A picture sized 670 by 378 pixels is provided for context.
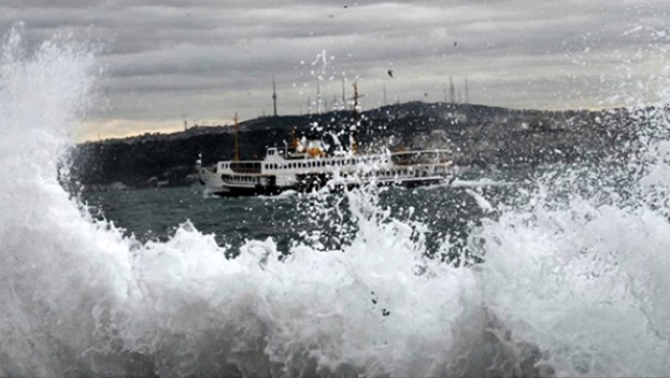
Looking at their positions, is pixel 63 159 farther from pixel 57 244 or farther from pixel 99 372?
pixel 99 372

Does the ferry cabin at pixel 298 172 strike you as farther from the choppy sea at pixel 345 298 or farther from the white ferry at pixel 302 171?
the choppy sea at pixel 345 298

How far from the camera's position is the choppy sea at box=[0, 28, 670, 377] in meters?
10.1

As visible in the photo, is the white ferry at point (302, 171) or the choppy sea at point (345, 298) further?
the white ferry at point (302, 171)

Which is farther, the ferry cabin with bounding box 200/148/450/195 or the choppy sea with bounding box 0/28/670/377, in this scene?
the ferry cabin with bounding box 200/148/450/195

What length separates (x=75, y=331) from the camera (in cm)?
1256

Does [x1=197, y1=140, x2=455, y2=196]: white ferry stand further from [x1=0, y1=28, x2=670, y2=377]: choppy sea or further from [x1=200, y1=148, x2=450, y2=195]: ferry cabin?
[x1=0, y1=28, x2=670, y2=377]: choppy sea

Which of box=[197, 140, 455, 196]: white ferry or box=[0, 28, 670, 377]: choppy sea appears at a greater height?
box=[0, 28, 670, 377]: choppy sea

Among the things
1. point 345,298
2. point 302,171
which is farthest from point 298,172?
point 345,298

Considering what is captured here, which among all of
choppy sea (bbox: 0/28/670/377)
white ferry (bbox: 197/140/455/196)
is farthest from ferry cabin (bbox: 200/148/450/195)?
choppy sea (bbox: 0/28/670/377)

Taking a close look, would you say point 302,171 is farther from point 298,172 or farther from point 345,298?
point 345,298

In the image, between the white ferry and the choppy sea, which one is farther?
the white ferry

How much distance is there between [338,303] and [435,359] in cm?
127

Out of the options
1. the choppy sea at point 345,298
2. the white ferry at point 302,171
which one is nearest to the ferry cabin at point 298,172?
the white ferry at point 302,171

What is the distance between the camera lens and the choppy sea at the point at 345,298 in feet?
33.2
